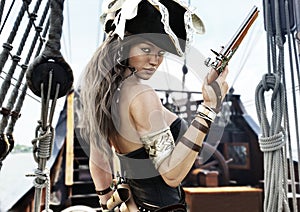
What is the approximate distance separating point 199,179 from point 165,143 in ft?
7.89

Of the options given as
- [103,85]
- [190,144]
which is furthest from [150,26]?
[190,144]

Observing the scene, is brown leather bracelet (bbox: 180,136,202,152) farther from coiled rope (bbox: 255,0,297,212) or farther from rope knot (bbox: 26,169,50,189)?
rope knot (bbox: 26,169,50,189)

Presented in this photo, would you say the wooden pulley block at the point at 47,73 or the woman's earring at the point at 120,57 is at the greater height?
the woman's earring at the point at 120,57

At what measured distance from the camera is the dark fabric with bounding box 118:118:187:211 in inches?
25.5

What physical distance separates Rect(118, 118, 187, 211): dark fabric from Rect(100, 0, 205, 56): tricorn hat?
19cm

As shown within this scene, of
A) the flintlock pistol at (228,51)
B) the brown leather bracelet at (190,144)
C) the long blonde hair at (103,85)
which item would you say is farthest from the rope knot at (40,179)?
the flintlock pistol at (228,51)

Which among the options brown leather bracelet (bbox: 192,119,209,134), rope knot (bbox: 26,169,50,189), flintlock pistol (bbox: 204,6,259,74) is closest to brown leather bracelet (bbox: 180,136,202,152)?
brown leather bracelet (bbox: 192,119,209,134)

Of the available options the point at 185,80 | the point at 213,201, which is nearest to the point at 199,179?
the point at 213,201

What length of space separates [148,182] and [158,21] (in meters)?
0.35

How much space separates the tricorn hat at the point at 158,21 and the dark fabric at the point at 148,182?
19cm

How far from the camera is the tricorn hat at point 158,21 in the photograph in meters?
A: 0.64

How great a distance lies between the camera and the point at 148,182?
2.18 feet

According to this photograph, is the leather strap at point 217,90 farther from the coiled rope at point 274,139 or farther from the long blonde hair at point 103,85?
the long blonde hair at point 103,85

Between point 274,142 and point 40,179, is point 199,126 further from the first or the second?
point 40,179
